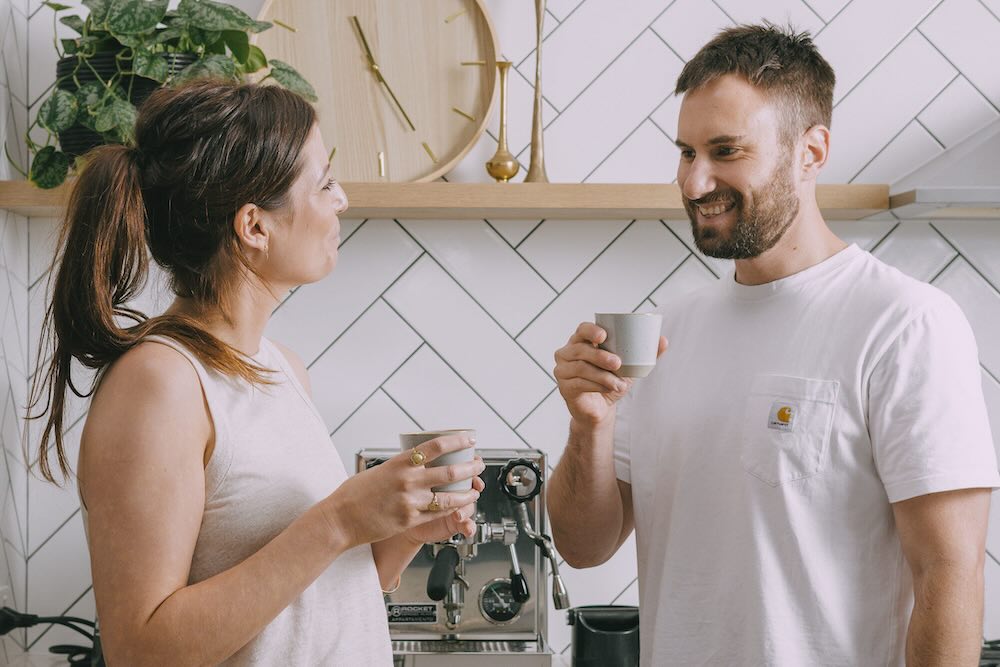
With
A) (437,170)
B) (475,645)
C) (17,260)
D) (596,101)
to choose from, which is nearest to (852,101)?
(596,101)

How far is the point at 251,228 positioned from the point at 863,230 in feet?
4.25

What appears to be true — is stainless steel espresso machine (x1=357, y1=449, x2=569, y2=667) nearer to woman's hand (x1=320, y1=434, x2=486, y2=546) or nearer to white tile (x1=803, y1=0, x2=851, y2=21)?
woman's hand (x1=320, y1=434, x2=486, y2=546)

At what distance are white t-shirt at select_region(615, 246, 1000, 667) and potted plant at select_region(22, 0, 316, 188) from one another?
940 mm

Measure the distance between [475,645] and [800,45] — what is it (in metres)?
1.04

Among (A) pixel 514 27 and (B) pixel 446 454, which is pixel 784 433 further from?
(A) pixel 514 27

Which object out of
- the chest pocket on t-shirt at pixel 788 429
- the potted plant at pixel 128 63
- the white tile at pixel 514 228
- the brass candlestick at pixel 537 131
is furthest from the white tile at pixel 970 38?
the potted plant at pixel 128 63

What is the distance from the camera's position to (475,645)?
1.58 metres

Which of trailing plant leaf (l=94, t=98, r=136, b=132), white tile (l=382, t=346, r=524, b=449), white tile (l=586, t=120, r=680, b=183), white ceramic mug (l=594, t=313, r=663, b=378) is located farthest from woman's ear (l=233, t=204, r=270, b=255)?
white tile (l=586, t=120, r=680, b=183)

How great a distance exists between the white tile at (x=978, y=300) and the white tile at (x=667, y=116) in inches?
22.7

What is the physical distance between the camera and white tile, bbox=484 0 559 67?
6.12 ft

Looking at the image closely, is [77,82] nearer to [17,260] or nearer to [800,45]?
[17,260]

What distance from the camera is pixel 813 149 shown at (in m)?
1.23

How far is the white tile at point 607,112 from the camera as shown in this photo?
1.87 metres

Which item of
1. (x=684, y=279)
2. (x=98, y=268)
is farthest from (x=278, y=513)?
(x=684, y=279)
